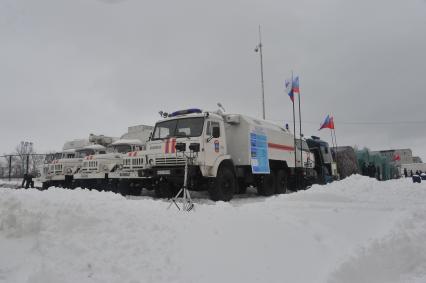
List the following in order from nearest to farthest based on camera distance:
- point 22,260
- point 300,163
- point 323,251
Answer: point 22,260
point 323,251
point 300,163

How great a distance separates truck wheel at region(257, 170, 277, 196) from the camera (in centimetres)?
1413

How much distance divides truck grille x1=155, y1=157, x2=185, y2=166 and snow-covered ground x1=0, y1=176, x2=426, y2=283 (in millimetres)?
4329

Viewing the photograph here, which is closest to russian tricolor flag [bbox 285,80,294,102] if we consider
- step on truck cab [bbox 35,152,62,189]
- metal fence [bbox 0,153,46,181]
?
step on truck cab [bbox 35,152,62,189]

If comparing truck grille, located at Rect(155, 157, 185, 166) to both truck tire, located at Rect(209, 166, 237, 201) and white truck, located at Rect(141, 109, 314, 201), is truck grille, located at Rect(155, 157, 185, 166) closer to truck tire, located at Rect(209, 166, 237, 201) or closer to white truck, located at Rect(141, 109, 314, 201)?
white truck, located at Rect(141, 109, 314, 201)

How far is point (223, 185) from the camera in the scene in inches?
448

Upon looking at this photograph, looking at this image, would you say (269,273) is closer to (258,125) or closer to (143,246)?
(143,246)

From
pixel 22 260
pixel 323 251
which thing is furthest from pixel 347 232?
pixel 22 260

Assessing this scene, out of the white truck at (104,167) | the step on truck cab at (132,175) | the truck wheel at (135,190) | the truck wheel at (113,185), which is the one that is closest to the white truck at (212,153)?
the step on truck cab at (132,175)

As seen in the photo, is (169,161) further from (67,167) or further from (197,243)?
(67,167)

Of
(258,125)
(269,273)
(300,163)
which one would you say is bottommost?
(269,273)

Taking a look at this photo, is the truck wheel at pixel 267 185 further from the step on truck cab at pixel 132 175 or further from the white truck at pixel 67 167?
the white truck at pixel 67 167

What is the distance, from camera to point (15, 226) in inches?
161

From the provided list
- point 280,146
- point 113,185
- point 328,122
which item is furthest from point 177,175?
point 328,122

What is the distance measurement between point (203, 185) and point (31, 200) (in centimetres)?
716
